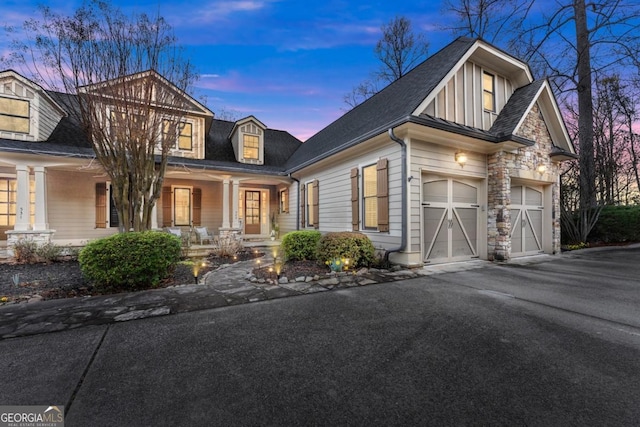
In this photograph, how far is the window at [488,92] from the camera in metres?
7.43

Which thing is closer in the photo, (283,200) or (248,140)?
(248,140)

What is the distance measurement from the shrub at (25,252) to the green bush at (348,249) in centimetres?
767

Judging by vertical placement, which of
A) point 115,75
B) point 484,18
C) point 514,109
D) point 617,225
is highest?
point 484,18

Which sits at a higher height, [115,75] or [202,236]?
[115,75]

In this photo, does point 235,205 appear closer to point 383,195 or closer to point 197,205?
point 197,205

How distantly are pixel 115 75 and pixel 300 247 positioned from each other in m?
5.38

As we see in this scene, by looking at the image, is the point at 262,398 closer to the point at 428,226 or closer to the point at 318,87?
the point at 428,226

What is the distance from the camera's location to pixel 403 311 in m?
3.34

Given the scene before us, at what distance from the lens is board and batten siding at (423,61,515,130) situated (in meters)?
6.47

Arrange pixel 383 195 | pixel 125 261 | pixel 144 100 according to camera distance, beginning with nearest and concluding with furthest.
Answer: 1. pixel 125 261
2. pixel 144 100
3. pixel 383 195

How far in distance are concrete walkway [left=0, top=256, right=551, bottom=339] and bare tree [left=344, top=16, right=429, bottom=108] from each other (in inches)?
567

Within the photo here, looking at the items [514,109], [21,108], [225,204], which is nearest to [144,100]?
[225,204]

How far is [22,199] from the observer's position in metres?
7.47

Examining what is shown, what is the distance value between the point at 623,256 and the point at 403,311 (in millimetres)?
9322
